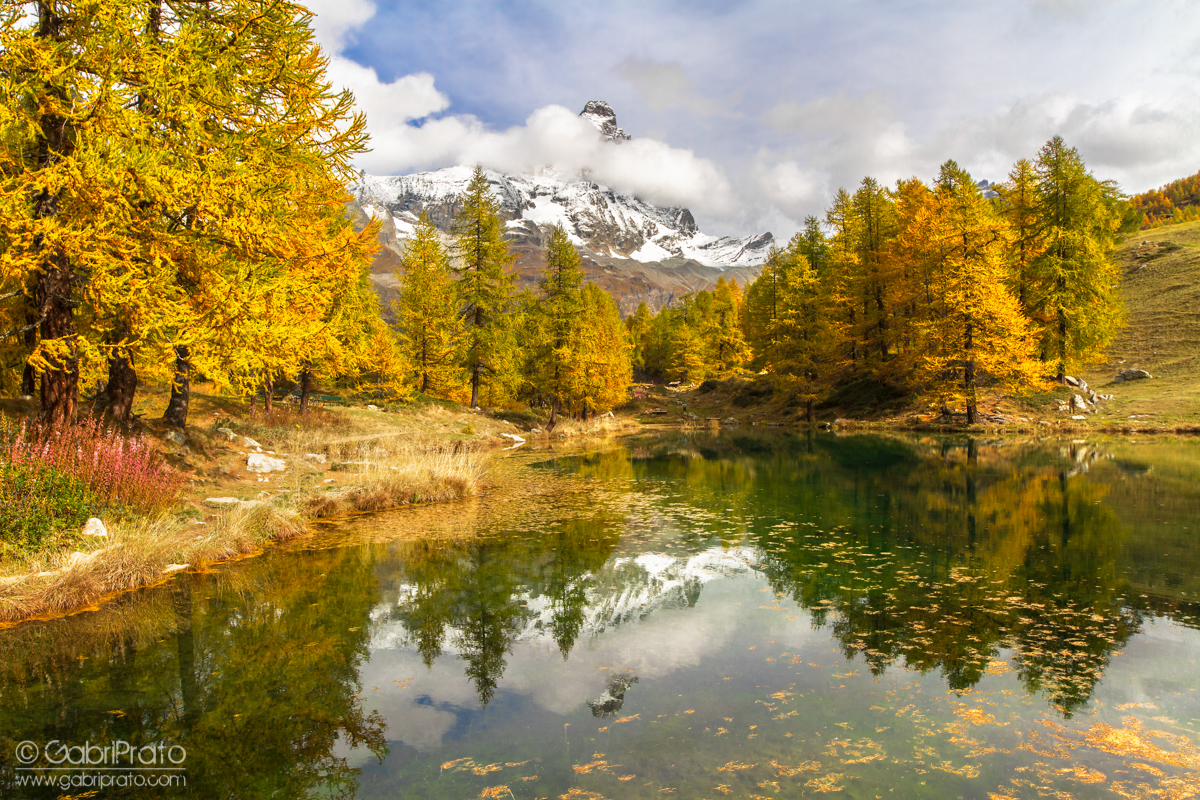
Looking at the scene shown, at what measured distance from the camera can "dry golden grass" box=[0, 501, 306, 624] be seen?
7.81 m

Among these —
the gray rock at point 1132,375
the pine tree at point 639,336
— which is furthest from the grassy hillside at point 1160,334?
the pine tree at point 639,336

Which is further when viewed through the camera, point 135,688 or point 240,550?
point 240,550

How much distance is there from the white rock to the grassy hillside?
37564mm

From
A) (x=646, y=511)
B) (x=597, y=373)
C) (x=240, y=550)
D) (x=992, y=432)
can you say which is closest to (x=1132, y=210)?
(x=992, y=432)

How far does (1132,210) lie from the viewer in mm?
52312

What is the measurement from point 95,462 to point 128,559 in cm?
224

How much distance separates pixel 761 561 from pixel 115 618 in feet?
32.1

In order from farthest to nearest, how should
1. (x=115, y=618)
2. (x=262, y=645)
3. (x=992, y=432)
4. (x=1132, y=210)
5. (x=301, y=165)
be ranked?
(x=1132, y=210), (x=992, y=432), (x=301, y=165), (x=115, y=618), (x=262, y=645)

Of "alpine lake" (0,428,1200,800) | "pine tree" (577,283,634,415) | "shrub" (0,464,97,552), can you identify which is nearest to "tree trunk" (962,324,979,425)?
"alpine lake" (0,428,1200,800)

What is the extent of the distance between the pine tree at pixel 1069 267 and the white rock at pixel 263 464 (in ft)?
121

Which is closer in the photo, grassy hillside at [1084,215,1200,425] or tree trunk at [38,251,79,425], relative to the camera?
tree trunk at [38,251,79,425]

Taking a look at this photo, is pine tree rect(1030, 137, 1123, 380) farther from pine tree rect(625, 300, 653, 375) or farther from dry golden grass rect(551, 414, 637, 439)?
pine tree rect(625, 300, 653, 375)

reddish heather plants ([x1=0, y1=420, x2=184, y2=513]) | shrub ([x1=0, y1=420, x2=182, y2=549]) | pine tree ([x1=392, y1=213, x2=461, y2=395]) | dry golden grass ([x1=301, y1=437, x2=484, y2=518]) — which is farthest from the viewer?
pine tree ([x1=392, y1=213, x2=461, y2=395])

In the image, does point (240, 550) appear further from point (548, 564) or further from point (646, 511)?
point (646, 511)
